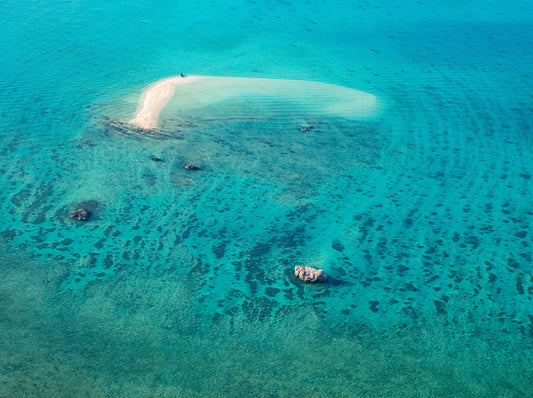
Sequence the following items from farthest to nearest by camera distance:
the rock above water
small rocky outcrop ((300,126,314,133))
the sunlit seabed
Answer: small rocky outcrop ((300,126,314,133))
the rock above water
the sunlit seabed

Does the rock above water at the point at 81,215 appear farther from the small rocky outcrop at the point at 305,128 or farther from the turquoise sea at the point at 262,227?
the small rocky outcrop at the point at 305,128

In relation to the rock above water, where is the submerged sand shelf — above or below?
above

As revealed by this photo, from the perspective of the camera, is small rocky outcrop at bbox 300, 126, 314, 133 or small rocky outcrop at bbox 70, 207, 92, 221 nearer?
small rocky outcrop at bbox 70, 207, 92, 221

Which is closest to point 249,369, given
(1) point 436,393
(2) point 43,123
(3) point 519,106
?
(1) point 436,393

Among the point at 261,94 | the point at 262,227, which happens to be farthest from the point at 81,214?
the point at 261,94

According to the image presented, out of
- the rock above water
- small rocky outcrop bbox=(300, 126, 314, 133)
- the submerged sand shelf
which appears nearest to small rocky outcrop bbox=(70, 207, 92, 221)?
the rock above water

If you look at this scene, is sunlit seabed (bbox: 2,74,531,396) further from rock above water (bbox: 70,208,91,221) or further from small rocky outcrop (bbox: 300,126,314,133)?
small rocky outcrop (bbox: 300,126,314,133)
